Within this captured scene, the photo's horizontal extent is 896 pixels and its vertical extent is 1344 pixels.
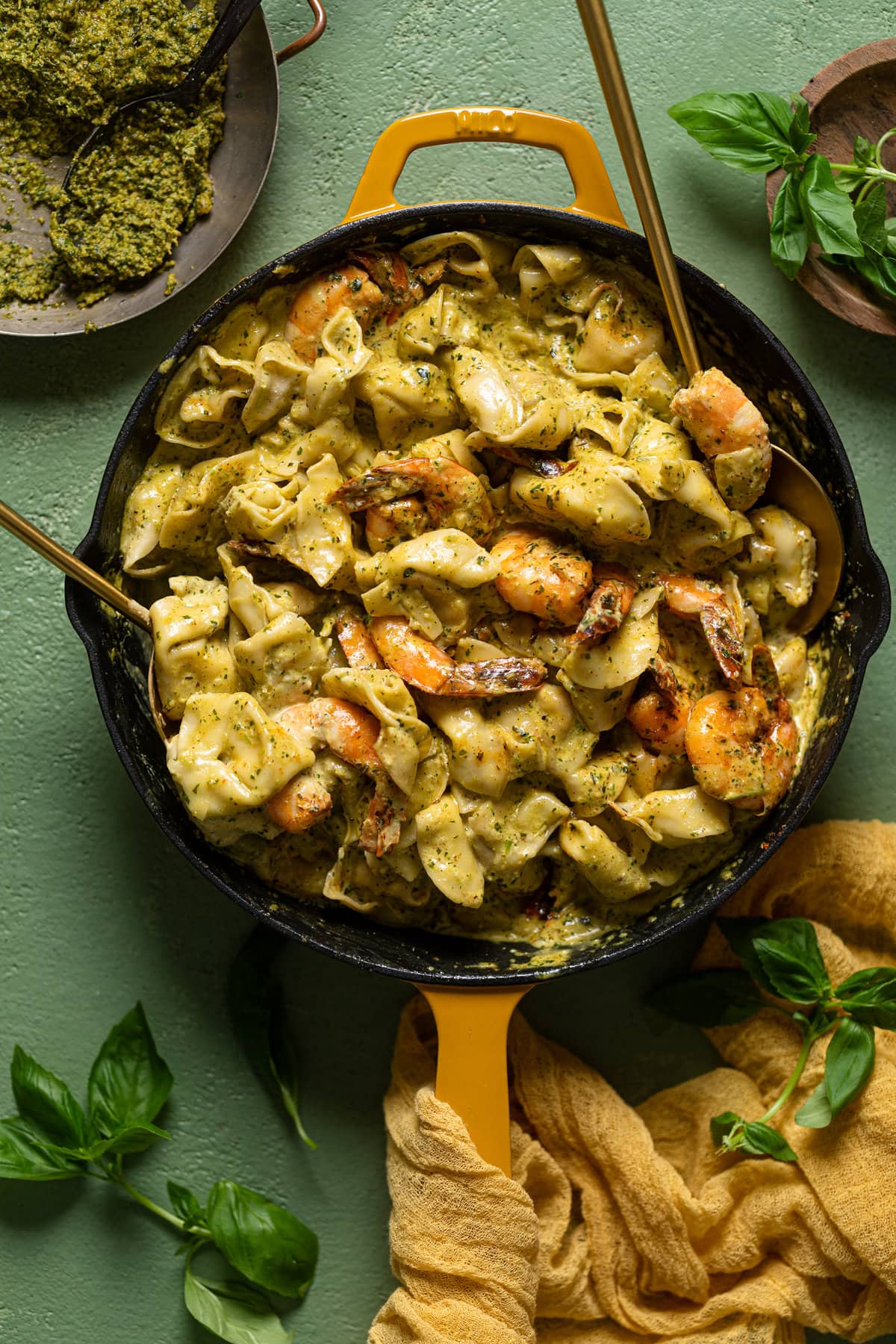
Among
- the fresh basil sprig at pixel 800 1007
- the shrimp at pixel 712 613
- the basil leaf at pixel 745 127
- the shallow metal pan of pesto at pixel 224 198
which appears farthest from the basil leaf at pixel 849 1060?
the shallow metal pan of pesto at pixel 224 198

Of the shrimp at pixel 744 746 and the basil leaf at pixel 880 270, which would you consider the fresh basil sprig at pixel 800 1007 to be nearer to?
the shrimp at pixel 744 746

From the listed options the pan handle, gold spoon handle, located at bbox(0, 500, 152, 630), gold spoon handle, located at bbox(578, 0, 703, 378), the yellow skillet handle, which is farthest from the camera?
the pan handle

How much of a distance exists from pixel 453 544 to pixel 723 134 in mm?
1198

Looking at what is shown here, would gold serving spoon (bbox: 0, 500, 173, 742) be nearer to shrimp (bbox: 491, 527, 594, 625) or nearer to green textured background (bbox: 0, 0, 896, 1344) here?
green textured background (bbox: 0, 0, 896, 1344)

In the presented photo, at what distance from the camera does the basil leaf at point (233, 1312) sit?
2.79m

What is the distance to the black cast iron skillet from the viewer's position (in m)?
2.47

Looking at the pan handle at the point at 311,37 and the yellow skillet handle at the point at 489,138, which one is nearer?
the yellow skillet handle at the point at 489,138

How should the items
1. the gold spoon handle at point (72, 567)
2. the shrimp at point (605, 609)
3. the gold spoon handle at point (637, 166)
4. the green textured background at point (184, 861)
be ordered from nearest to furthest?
the gold spoon handle at point (637, 166) < the gold spoon handle at point (72, 567) < the shrimp at point (605, 609) < the green textured background at point (184, 861)

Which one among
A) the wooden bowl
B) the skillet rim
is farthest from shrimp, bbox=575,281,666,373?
the wooden bowl

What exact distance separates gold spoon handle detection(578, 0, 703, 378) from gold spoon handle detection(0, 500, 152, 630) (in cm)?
133

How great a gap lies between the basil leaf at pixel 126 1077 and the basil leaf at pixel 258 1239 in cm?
28

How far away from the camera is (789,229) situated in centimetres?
270

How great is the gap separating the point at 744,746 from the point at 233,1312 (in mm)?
1886

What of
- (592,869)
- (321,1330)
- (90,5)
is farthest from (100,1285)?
(90,5)
